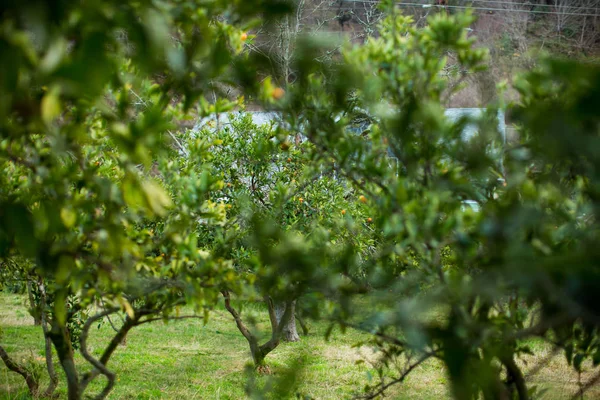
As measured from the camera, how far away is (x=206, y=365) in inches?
339

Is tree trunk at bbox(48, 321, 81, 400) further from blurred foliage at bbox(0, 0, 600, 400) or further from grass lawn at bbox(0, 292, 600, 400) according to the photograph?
grass lawn at bbox(0, 292, 600, 400)

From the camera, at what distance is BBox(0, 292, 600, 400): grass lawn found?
6.85 m

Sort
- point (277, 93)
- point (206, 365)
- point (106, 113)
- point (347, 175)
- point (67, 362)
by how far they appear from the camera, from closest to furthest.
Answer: point (106, 113)
point (277, 93)
point (347, 175)
point (67, 362)
point (206, 365)

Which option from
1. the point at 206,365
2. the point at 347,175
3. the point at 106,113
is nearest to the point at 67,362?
the point at 347,175

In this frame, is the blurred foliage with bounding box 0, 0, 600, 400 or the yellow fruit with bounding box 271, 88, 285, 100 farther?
the yellow fruit with bounding box 271, 88, 285, 100

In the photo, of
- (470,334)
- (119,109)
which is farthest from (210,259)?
(470,334)

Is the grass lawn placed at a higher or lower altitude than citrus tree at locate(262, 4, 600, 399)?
lower

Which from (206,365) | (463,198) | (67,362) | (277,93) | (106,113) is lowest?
(206,365)

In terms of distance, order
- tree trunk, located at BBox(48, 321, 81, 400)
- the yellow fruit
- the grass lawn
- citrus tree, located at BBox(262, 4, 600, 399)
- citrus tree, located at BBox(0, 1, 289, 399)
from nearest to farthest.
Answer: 1. citrus tree, located at BBox(0, 1, 289, 399)
2. citrus tree, located at BBox(262, 4, 600, 399)
3. the yellow fruit
4. tree trunk, located at BBox(48, 321, 81, 400)
5. the grass lawn

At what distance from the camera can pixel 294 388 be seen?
1.35m

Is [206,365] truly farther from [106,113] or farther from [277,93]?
[106,113]

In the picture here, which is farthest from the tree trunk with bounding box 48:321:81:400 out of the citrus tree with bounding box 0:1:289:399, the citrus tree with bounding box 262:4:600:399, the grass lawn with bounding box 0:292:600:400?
the grass lawn with bounding box 0:292:600:400

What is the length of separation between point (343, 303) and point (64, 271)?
678 millimetres

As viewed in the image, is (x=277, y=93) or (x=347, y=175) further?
(x=347, y=175)
